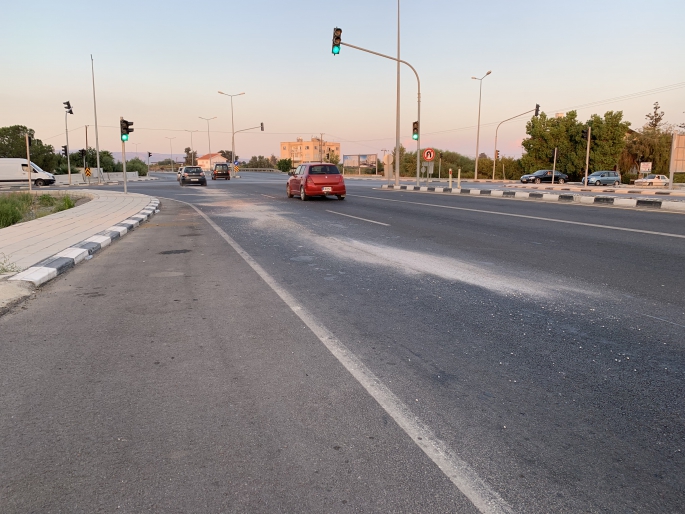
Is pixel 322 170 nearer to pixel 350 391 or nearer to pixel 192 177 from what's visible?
pixel 350 391

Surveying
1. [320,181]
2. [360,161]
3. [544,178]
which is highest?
[360,161]

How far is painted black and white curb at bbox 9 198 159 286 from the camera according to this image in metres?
6.46

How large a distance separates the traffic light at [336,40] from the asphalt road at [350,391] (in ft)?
64.9

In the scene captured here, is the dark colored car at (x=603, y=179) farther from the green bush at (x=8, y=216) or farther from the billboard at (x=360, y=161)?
the billboard at (x=360, y=161)

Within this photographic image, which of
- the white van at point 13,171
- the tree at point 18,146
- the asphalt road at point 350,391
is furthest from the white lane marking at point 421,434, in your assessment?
the tree at point 18,146

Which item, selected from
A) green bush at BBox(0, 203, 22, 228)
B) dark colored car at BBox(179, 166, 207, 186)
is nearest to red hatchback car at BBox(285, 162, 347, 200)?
green bush at BBox(0, 203, 22, 228)

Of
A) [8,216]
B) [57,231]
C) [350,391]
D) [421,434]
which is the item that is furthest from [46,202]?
[421,434]

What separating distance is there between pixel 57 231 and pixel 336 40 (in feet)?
56.8

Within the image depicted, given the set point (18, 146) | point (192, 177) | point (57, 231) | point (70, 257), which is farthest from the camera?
point (18, 146)

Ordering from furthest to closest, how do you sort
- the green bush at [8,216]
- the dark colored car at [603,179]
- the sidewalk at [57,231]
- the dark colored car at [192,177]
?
the dark colored car at [603,179]
the dark colored car at [192,177]
the green bush at [8,216]
the sidewalk at [57,231]

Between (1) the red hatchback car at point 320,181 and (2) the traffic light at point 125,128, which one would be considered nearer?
(1) the red hatchback car at point 320,181

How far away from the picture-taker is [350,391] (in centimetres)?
326

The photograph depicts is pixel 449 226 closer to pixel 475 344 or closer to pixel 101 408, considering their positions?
pixel 475 344

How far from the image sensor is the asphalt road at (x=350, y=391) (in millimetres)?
2312
